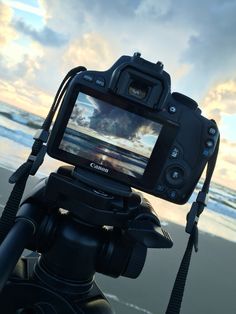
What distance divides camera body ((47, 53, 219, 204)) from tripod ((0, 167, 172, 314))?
0.06 meters

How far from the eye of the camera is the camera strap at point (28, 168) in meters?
0.87

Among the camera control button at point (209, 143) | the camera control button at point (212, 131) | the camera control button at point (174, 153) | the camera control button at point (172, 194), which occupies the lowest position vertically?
the camera control button at point (172, 194)

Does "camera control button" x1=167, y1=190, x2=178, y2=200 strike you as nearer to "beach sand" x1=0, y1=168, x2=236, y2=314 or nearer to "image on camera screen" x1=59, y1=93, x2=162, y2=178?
"image on camera screen" x1=59, y1=93, x2=162, y2=178

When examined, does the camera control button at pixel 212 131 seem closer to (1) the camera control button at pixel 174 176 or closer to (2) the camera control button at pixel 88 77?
(1) the camera control button at pixel 174 176

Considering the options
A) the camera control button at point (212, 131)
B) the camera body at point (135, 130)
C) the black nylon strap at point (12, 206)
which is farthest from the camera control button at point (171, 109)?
the black nylon strap at point (12, 206)

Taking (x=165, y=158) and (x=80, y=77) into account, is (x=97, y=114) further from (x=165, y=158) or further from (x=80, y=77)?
(x=165, y=158)

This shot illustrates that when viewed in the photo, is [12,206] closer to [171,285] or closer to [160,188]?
[160,188]

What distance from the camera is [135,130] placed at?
92 cm

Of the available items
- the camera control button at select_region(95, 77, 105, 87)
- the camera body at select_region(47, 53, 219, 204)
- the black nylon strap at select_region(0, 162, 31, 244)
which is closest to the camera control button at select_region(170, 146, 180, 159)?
the camera body at select_region(47, 53, 219, 204)

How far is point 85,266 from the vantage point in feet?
3.13

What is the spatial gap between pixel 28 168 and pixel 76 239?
21 cm

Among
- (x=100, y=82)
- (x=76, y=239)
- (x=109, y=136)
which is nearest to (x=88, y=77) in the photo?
(x=100, y=82)

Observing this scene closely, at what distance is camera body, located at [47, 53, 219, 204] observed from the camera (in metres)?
0.90

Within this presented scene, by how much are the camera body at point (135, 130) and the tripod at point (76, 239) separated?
0.06 metres
